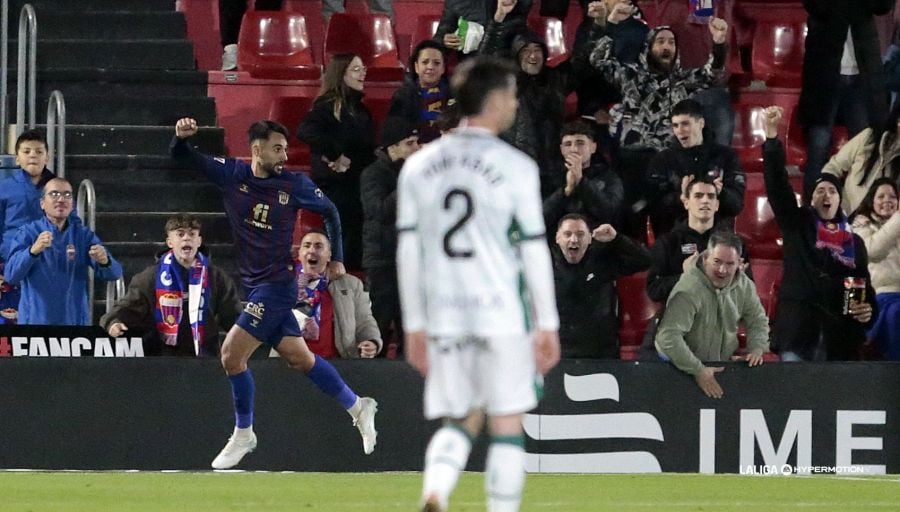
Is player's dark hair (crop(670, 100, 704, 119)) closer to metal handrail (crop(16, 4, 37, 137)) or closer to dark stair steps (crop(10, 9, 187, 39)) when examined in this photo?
metal handrail (crop(16, 4, 37, 137))

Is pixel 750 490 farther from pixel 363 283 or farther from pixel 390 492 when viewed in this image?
pixel 363 283

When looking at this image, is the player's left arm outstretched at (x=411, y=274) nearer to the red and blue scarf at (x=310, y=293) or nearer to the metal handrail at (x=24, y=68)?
the red and blue scarf at (x=310, y=293)

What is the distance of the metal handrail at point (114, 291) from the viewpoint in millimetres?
12309

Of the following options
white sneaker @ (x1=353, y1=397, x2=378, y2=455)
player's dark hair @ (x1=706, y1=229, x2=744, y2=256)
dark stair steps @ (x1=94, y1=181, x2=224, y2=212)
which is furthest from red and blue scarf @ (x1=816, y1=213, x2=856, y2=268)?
dark stair steps @ (x1=94, y1=181, x2=224, y2=212)

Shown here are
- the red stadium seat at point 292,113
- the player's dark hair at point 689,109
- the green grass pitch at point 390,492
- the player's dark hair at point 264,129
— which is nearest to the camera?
the green grass pitch at point 390,492

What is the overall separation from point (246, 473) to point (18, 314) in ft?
7.35

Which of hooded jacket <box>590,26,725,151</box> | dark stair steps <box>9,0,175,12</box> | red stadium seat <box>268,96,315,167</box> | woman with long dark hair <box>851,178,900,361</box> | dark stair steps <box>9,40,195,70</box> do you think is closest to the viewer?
woman with long dark hair <box>851,178,900,361</box>

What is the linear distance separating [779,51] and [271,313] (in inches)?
258

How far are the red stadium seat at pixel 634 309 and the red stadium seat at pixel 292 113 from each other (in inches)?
108

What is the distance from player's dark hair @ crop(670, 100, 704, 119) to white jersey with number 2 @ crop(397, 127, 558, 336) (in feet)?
20.8

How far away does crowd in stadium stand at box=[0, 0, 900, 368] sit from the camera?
11367 millimetres

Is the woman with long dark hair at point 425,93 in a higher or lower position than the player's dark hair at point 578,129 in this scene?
higher

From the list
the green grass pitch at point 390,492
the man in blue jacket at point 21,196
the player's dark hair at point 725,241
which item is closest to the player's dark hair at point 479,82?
the green grass pitch at point 390,492

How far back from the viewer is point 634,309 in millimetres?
12695
